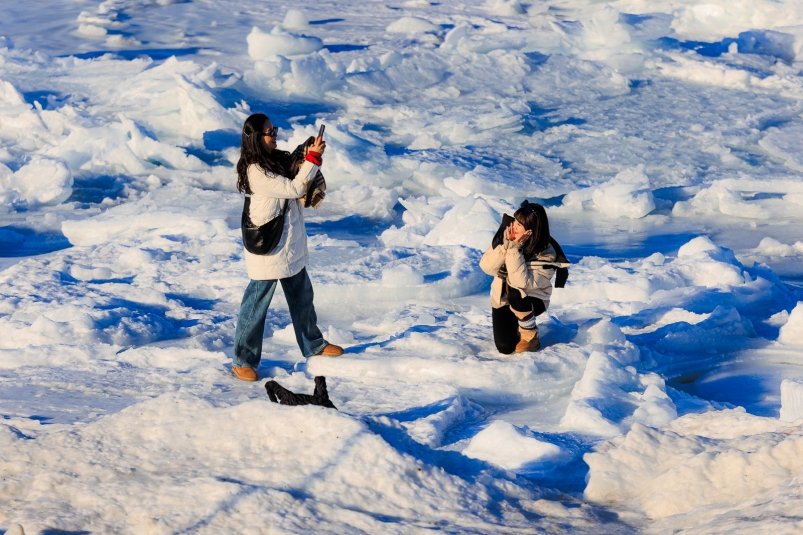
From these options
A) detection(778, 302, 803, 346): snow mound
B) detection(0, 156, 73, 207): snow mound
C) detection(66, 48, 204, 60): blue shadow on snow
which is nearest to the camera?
detection(778, 302, 803, 346): snow mound

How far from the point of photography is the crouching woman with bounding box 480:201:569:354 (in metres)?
4.85

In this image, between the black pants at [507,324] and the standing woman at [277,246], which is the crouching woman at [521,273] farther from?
the standing woman at [277,246]

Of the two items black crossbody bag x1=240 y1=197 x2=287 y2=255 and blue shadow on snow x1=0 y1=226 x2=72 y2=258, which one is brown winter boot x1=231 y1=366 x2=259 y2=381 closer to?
black crossbody bag x1=240 y1=197 x2=287 y2=255

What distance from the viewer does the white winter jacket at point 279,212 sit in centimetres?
462

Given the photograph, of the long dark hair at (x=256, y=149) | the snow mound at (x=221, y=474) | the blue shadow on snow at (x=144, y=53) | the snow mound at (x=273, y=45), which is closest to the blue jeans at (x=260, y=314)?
the long dark hair at (x=256, y=149)

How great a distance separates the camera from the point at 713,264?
6.81 meters

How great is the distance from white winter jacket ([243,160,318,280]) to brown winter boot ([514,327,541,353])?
110cm

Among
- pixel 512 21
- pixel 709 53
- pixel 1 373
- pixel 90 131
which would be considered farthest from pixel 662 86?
pixel 1 373

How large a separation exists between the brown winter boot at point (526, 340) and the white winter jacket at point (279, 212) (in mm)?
1104

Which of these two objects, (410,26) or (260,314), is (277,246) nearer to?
(260,314)

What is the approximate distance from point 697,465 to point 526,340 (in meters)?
1.98

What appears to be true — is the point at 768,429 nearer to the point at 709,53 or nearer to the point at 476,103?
the point at 476,103

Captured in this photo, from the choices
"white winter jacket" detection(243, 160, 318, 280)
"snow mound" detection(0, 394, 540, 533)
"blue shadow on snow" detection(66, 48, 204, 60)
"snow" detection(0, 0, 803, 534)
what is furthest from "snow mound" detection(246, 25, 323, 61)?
"snow mound" detection(0, 394, 540, 533)

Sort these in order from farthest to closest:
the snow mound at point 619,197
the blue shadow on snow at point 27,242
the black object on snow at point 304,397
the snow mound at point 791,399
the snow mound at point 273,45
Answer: the snow mound at point 273,45, the snow mound at point 619,197, the blue shadow on snow at point 27,242, the snow mound at point 791,399, the black object on snow at point 304,397
